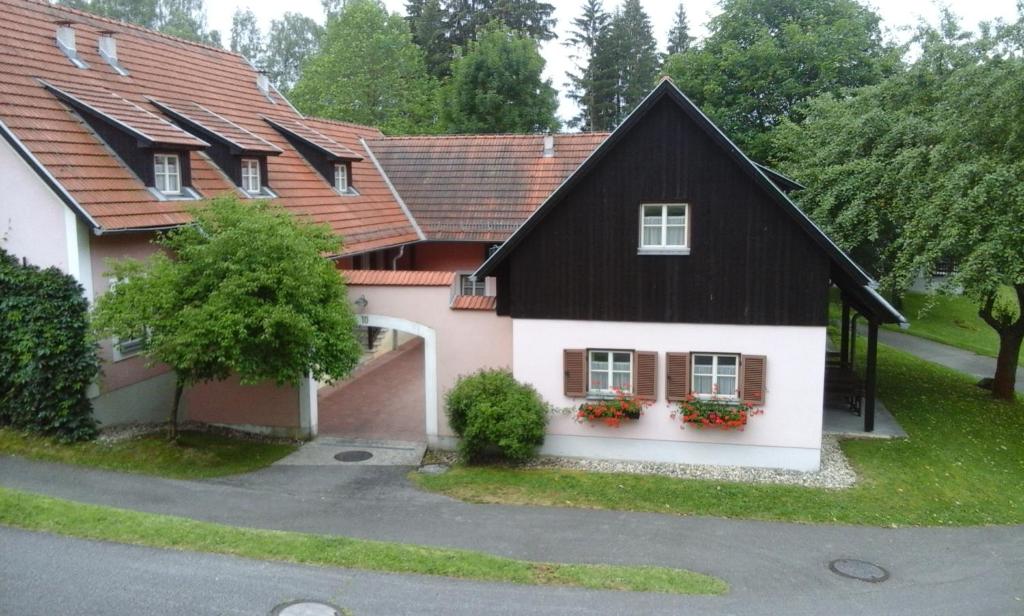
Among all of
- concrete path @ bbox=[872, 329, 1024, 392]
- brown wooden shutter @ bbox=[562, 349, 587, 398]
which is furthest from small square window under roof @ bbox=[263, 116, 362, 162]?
concrete path @ bbox=[872, 329, 1024, 392]

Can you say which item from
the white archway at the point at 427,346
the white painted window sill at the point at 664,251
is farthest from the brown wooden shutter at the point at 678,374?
the white archway at the point at 427,346

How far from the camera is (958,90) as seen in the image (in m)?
17.8

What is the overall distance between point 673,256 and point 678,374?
2.17 metres

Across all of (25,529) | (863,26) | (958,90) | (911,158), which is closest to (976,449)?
(911,158)

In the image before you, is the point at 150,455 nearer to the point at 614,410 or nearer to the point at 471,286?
the point at 614,410

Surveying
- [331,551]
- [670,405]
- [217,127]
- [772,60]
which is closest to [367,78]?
[772,60]

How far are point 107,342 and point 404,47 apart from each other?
31.1 m

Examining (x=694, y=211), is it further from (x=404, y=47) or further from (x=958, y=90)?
(x=404, y=47)

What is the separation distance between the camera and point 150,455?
15328mm

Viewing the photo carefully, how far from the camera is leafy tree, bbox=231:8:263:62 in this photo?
221 ft

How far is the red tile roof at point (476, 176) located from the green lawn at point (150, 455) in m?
11.1

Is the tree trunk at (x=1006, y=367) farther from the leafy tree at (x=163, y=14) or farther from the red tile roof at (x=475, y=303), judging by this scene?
the leafy tree at (x=163, y=14)

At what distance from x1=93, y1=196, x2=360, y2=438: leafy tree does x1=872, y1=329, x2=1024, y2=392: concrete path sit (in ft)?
70.3

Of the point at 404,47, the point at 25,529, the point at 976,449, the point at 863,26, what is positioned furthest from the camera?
the point at 404,47
